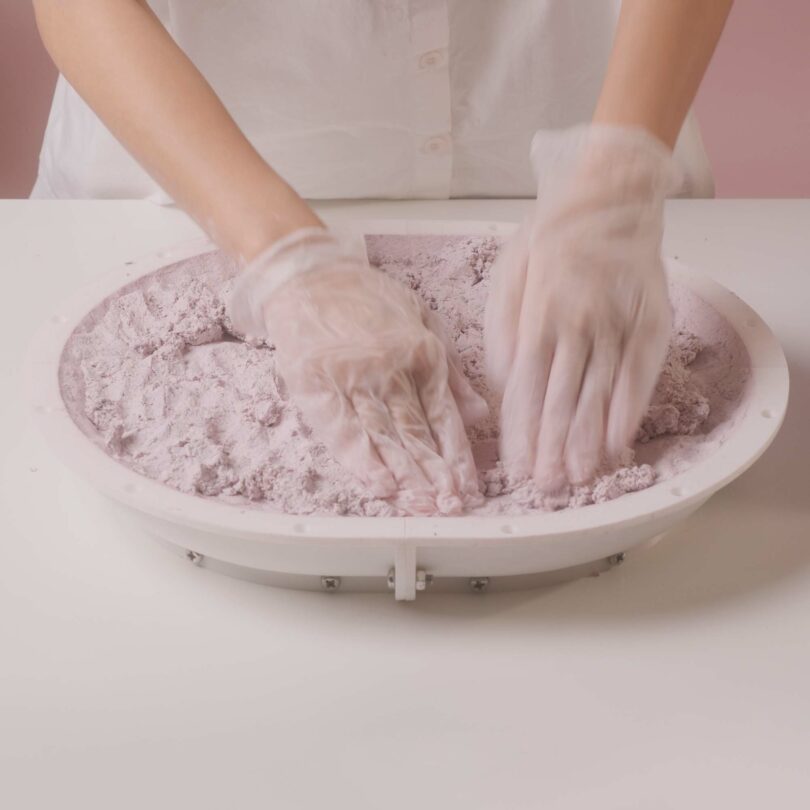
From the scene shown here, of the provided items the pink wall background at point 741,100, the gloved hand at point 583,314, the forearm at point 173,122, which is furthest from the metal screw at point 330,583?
the pink wall background at point 741,100

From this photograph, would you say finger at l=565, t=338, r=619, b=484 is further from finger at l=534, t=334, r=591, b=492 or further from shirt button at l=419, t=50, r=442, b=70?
shirt button at l=419, t=50, r=442, b=70

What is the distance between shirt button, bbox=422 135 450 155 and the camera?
3.67 feet

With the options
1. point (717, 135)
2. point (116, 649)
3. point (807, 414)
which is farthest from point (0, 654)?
point (717, 135)

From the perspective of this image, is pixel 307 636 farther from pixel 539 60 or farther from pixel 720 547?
pixel 539 60

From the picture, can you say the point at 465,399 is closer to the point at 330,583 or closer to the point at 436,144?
the point at 330,583

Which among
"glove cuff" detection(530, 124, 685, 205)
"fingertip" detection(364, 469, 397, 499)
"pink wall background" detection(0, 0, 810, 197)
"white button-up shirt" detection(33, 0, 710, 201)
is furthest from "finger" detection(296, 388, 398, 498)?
"pink wall background" detection(0, 0, 810, 197)

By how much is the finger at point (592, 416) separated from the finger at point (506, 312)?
6 cm

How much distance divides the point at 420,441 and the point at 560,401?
4.2 inches

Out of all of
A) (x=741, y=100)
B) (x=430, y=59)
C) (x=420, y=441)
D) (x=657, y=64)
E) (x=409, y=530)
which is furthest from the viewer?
(x=741, y=100)

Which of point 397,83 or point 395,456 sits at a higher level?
point 397,83

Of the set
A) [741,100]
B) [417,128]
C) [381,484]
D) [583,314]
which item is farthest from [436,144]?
[741,100]

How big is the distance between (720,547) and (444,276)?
366 millimetres

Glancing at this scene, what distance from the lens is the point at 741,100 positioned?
2.15 m

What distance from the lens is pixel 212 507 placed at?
67 cm
